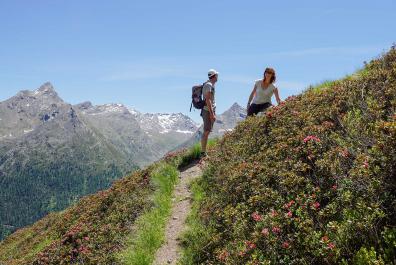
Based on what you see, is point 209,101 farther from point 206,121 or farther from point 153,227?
point 153,227

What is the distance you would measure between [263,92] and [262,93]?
0.21 feet

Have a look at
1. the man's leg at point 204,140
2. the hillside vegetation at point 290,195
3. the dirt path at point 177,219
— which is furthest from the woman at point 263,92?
the dirt path at point 177,219

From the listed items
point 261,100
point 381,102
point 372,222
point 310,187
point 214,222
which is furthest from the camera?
point 261,100

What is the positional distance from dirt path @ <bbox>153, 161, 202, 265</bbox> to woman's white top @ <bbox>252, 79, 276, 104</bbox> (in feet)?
13.8

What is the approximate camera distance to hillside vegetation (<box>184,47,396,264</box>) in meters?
5.84

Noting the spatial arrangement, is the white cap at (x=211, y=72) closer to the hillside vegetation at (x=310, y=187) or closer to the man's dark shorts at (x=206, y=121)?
the man's dark shorts at (x=206, y=121)

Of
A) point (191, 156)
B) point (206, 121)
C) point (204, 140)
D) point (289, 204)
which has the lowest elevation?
point (289, 204)

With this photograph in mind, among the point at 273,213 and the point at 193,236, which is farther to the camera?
the point at 193,236

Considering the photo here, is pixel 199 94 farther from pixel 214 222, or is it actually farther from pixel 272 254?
pixel 272 254

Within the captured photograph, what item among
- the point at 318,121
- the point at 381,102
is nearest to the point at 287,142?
the point at 318,121

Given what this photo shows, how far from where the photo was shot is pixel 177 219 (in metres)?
13.0

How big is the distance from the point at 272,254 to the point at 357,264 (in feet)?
6.26

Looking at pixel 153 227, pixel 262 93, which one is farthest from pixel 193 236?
pixel 262 93

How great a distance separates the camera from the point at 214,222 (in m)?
10.3
